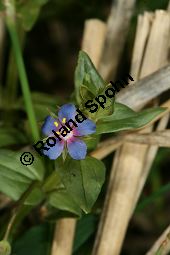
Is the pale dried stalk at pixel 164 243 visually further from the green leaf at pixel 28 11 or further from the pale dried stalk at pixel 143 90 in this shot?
the green leaf at pixel 28 11

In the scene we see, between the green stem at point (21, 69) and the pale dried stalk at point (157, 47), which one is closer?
the green stem at point (21, 69)

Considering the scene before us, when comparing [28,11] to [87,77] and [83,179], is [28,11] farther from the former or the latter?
[83,179]

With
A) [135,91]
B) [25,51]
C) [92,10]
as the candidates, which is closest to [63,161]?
[135,91]

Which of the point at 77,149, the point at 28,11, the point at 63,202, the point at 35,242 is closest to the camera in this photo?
the point at 77,149

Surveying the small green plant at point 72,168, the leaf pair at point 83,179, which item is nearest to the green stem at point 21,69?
the small green plant at point 72,168

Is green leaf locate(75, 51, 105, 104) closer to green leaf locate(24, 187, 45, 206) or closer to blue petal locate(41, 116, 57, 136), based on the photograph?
blue petal locate(41, 116, 57, 136)

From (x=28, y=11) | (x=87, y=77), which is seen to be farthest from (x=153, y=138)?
(x=28, y=11)
